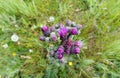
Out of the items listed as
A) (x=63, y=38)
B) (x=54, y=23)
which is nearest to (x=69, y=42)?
(x=63, y=38)

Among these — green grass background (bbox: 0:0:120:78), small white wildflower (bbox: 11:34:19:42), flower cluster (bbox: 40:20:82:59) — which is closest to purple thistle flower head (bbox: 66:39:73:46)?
flower cluster (bbox: 40:20:82:59)

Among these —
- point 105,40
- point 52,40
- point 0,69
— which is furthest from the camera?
point 105,40

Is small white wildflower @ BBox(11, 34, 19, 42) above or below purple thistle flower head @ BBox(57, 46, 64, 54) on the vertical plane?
above

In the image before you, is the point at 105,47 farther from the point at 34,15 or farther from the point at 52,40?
the point at 34,15

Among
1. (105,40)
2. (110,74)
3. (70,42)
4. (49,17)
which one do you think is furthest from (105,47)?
(49,17)

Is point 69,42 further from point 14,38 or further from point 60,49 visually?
point 14,38

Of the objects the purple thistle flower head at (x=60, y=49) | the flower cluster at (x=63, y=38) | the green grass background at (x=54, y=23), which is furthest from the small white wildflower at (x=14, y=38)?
the purple thistle flower head at (x=60, y=49)

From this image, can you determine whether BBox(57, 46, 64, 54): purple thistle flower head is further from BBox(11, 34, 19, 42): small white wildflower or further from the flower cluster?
BBox(11, 34, 19, 42): small white wildflower
